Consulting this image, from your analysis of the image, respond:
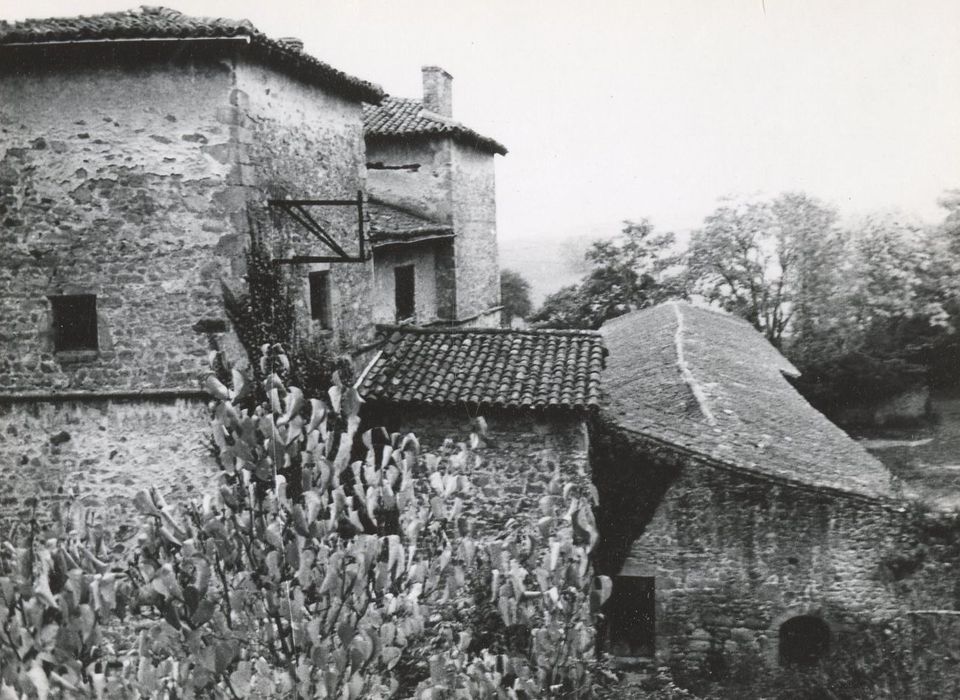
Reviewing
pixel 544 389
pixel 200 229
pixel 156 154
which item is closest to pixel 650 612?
pixel 544 389

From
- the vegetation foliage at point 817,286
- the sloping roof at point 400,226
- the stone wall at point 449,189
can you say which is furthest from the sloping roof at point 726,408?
the sloping roof at point 400,226

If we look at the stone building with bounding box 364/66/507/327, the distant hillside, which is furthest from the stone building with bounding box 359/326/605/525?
the distant hillside

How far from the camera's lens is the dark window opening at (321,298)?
12875mm

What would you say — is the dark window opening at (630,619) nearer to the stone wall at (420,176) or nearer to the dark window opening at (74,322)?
the dark window opening at (74,322)

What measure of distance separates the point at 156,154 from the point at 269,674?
7.80 meters

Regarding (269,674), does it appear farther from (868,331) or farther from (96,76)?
(868,331)

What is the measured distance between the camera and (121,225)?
10.4 metres

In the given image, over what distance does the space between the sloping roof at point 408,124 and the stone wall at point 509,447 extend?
11.1m

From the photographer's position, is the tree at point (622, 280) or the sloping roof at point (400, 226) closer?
the sloping roof at point (400, 226)

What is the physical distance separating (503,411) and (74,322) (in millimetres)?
5759

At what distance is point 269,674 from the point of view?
428 centimetres

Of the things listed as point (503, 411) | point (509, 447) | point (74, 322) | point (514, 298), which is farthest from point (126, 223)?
point (514, 298)

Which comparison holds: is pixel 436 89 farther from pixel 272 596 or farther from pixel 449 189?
pixel 272 596

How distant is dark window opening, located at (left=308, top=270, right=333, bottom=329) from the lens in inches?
507
